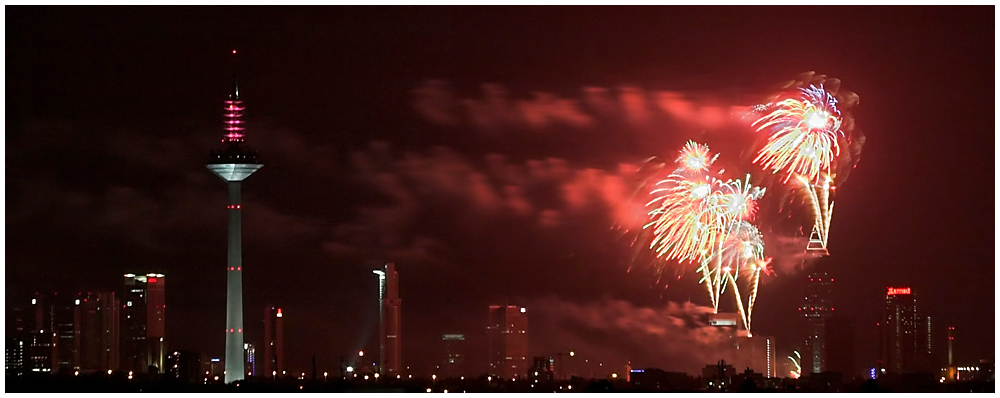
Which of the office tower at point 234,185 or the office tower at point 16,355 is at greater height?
the office tower at point 234,185

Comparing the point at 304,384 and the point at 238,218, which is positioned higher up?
the point at 238,218

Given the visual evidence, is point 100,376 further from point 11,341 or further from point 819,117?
point 819,117

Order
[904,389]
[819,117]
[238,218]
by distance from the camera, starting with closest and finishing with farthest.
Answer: [819,117] → [904,389] → [238,218]

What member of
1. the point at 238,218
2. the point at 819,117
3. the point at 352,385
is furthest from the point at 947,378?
the point at 238,218

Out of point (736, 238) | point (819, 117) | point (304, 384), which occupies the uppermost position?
point (819, 117)

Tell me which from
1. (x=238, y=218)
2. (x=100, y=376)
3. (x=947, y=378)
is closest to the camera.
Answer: (x=947, y=378)

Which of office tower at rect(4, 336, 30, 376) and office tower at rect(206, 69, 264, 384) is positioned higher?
office tower at rect(206, 69, 264, 384)

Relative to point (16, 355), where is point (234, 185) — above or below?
above

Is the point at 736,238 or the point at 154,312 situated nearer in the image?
the point at 736,238
